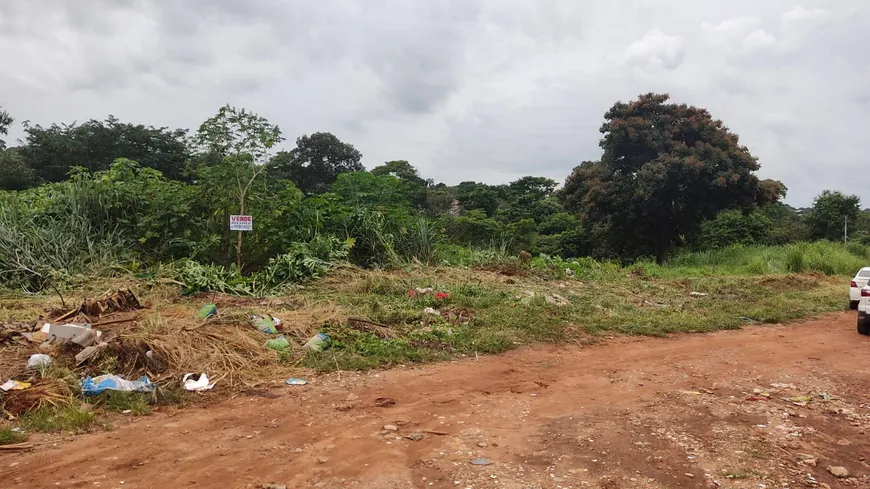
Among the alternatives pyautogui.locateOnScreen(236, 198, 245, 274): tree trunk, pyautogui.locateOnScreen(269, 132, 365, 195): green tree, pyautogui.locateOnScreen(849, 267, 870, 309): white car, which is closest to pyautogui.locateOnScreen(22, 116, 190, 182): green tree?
pyautogui.locateOnScreen(269, 132, 365, 195): green tree

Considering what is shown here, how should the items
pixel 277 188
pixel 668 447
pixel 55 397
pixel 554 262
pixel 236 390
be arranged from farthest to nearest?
pixel 554 262
pixel 277 188
pixel 236 390
pixel 55 397
pixel 668 447

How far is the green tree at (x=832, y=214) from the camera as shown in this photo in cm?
2480

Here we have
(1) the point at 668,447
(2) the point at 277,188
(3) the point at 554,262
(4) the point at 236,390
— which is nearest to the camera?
(1) the point at 668,447

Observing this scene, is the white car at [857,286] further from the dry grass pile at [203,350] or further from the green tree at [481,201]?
the green tree at [481,201]

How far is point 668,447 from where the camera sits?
362 centimetres

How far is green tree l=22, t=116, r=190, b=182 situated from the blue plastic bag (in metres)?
23.8

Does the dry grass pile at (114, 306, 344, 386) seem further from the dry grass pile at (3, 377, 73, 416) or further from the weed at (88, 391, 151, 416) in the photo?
the dry grass pile at (3, 377, 73, 416)

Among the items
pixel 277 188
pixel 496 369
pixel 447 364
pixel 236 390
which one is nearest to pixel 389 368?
pixel 447 364

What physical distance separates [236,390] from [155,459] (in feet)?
4.55

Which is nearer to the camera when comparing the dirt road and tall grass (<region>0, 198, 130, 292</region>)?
the dirt road

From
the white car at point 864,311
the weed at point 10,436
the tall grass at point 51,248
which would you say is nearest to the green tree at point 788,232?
the white car at point 864,311

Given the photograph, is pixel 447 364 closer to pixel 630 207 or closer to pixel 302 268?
pixel 302 268

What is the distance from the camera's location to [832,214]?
82.8 feet

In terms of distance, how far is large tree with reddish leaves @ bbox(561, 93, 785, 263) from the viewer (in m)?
17.4
